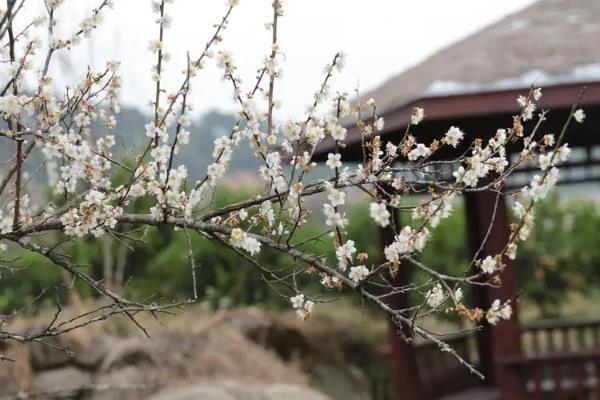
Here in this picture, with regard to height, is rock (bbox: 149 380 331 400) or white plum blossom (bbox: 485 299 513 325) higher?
white plum blossom (bbox: 485 299 513 325)

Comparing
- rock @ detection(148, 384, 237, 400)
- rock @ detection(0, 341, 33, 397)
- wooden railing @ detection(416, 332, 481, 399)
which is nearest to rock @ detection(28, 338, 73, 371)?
rock @ detection(0, 341, 33, 397)

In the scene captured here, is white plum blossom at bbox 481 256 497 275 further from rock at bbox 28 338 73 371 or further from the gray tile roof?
rock at bbox 28 338 73 371

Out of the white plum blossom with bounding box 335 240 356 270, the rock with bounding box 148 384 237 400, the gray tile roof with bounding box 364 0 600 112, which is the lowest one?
the rock with bounding box 148 384 237 400

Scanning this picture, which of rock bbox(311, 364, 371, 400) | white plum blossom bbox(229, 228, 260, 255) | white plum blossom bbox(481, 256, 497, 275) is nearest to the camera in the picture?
white plum blossom bbox(229, 228, 260, 255)

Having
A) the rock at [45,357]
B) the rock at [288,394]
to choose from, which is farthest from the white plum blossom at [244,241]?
the rock at [45,357]

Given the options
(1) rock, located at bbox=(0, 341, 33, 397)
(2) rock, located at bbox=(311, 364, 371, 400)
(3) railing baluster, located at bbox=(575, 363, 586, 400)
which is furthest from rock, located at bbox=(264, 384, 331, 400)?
(2) rock, located at bbox=(311, 364, 371, 400)

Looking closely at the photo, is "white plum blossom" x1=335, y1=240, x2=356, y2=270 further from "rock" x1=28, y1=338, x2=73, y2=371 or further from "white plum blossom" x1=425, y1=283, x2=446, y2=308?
"rock" x1=28, y1=338, x2=73, y2=371

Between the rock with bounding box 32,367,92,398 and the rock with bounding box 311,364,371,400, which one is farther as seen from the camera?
the rock with bounding box 311,364,371,400

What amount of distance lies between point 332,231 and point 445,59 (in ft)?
12.4

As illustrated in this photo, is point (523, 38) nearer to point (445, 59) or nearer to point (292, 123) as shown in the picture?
point (445, 59)

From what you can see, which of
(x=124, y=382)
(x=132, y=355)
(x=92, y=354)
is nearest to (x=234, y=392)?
(x=124, y=382)

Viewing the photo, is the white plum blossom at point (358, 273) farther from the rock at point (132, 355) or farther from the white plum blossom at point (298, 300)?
the rock at point (132, 355)

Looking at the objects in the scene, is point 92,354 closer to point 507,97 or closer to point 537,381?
point 537,381

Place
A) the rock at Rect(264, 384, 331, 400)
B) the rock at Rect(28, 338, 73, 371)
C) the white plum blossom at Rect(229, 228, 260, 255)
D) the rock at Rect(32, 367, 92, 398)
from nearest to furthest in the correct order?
1. the white plum blossom at Rect(229, 228, 260, 255)
2. the rock at Rect(264, 384, 331, 400)
3. the rock at Rect(32, 367, 92, 398)
4. the rock at Rect(28, 338, 73, 371)
